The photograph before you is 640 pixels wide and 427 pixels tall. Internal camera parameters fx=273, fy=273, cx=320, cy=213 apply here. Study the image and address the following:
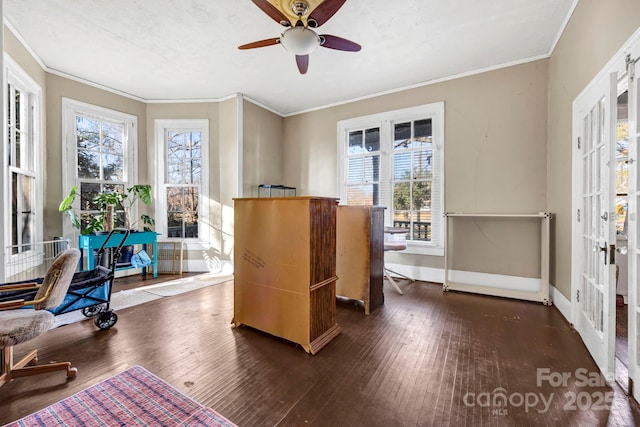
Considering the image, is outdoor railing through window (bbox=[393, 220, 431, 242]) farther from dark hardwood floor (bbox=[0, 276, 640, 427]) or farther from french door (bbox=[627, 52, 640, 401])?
french door (bbox=[627, 52, 640, 401])

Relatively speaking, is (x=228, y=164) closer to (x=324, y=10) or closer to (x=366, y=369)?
(x=324, y=10)

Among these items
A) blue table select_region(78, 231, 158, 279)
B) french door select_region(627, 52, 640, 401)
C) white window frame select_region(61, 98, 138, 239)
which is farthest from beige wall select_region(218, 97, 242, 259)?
french door select_region(627, 52, 640, 401)

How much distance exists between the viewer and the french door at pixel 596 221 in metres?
1.86

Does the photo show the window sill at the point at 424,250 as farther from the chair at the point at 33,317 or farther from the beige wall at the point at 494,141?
the chair at the point at 33,317

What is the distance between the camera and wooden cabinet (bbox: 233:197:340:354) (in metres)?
2.20

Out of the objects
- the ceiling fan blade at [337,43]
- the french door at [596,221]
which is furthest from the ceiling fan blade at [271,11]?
the french door at [596,221]

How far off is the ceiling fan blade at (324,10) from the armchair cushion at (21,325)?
286 cm

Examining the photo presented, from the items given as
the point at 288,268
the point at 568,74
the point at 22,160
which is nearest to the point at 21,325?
the point at 288,268

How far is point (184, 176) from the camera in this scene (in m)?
5.02

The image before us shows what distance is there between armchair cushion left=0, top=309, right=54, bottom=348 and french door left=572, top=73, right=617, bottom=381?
3.68m

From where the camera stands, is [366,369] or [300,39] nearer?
[366,369]

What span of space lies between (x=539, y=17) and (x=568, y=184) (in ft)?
5.71

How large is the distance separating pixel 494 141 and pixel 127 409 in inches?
183

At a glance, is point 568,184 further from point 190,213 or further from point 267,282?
point 190,213
